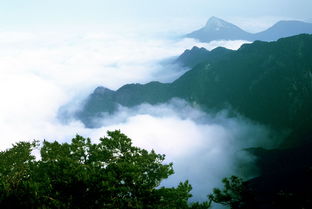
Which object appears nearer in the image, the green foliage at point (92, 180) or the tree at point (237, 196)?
the green foliage at point (92, 180)

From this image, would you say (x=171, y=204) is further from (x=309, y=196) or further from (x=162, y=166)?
(x=309, y=196)

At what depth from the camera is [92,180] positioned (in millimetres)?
26438

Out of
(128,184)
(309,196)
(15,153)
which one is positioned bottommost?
(309,196)

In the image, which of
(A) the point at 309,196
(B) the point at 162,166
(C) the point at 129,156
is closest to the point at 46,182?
(C) the point at 129,156

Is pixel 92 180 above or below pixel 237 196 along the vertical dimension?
above

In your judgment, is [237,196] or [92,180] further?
[237,196]

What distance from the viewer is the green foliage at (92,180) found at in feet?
85.9

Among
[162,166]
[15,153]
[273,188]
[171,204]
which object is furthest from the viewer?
[273,188]

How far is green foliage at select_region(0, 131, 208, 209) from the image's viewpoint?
85.9 feet

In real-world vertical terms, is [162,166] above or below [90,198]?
above

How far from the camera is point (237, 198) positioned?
33938 mm

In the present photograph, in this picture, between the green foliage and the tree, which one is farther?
the tree

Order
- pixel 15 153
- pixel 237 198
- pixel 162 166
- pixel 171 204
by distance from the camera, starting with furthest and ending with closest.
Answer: pixel 15 153, pixel 237 198, pixel 162 166, pixel 171 204

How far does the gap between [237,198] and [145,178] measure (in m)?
11.3
